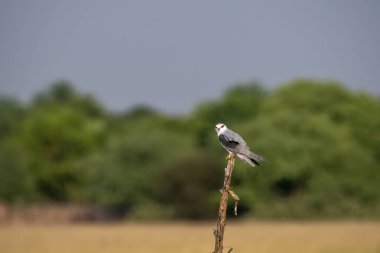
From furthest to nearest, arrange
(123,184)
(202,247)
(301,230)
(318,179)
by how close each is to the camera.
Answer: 1. (123,184)
2. (318,179)
3. (301,230)
4. (202,247)

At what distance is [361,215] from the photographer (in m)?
50.7

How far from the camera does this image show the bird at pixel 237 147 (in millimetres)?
11805

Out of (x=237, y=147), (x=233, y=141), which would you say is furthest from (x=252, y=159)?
(x=233, y=141)

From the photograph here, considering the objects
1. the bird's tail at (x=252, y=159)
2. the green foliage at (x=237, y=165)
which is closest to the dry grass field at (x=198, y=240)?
the green foliage at (x=237, y=165)

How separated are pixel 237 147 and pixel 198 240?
2256 cm

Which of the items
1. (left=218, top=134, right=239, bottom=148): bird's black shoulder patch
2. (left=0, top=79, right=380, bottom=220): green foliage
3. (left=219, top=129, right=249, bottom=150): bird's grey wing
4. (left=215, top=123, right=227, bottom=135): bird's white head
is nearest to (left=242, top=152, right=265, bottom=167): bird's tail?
(left=219, top=129, right=249, bottom=150): bird's grey wing

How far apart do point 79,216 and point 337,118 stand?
18.2 meters

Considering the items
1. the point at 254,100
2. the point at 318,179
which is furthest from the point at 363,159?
the point at 254,100

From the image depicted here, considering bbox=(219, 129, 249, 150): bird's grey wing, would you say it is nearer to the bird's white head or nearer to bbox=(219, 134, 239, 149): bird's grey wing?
bbox=(219, 134, 239, 149): bird's grey wing

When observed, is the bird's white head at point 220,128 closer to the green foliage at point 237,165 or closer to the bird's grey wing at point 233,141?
the bird's grey wing at point 233,141

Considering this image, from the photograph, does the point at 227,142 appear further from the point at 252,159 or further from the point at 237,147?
the point at 252,159

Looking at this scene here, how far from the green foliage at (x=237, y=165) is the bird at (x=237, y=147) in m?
37.8

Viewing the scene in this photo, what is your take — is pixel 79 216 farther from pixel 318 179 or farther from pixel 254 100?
pixel 254 100

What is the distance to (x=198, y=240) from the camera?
34.5 m
